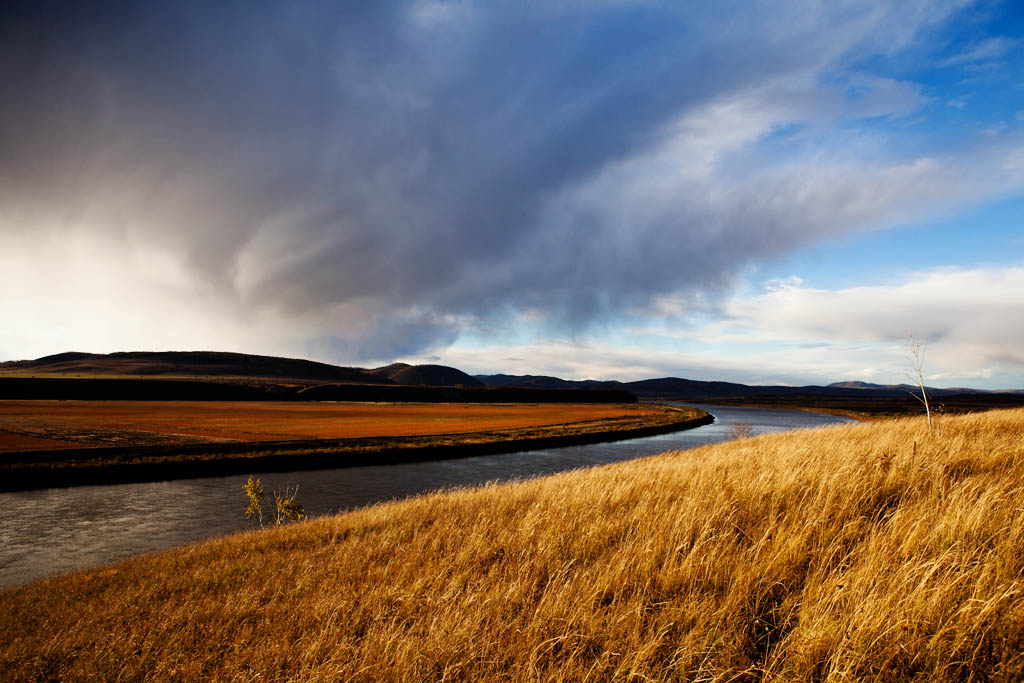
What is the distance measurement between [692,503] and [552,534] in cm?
186

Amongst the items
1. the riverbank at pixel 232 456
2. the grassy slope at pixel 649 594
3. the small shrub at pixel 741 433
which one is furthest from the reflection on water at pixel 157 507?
the small shrub at pixel 741 433

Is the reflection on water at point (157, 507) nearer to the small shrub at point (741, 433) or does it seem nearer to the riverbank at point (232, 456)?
the riverbank at point (232, 456)

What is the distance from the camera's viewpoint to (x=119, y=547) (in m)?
18.5

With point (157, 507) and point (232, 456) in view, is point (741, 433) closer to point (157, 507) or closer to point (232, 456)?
point (232, 456)

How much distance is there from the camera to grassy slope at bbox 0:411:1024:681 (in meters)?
3.39

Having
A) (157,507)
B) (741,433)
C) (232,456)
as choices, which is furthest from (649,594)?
(741,433)

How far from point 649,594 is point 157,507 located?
28.9 meters

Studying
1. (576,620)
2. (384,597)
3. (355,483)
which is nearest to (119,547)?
(355,483)

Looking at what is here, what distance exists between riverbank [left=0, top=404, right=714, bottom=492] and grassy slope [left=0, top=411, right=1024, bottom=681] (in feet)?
93.7

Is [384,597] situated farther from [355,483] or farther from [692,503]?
[355,483]

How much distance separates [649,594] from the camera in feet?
14.8

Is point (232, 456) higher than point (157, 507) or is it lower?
higher

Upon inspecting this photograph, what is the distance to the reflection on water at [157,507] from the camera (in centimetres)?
1808

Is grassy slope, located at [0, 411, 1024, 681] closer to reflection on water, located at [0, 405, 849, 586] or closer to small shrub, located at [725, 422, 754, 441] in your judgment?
reflection on water, located at [0, 405, 849, 586]
